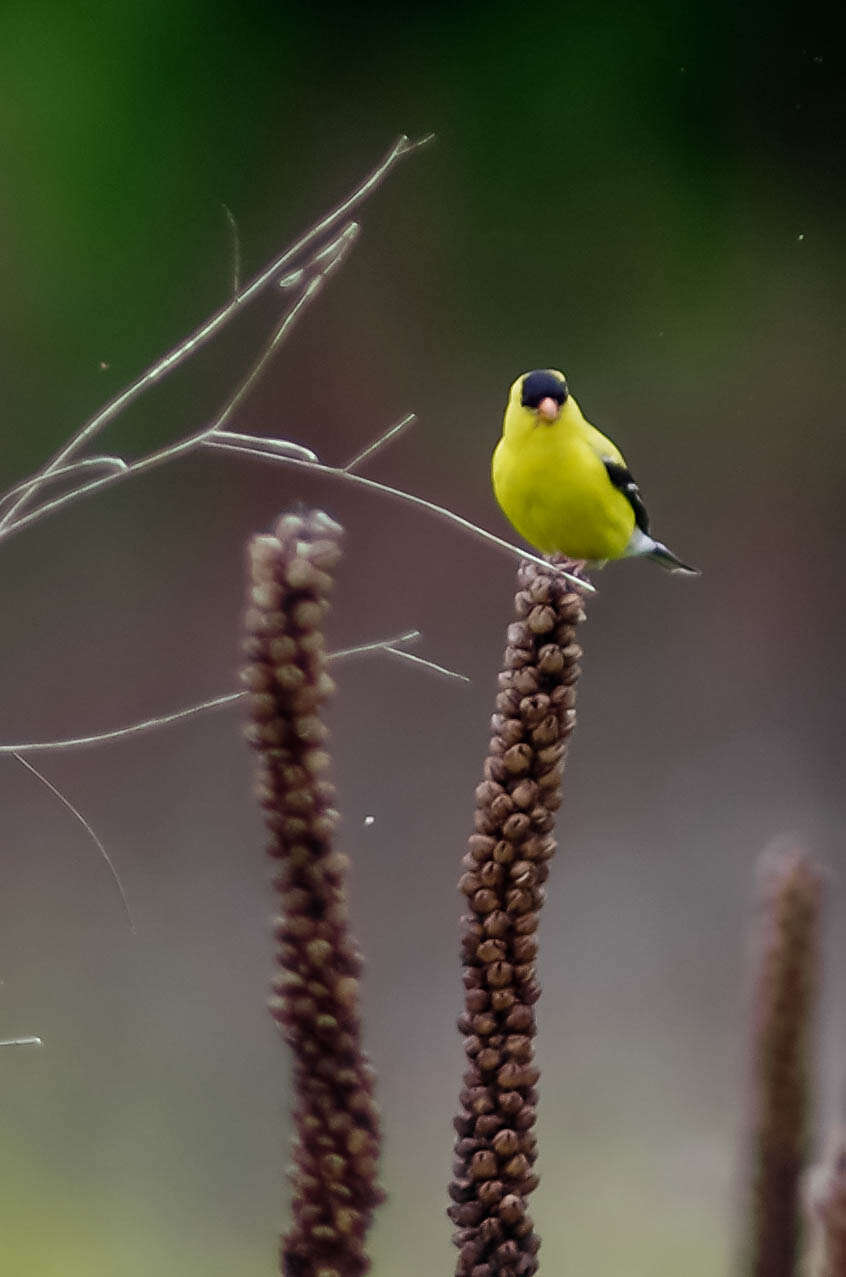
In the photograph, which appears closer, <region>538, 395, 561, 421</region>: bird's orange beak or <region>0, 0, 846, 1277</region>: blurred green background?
<region>538, 395, 561, 421</region>: bird's orange beak

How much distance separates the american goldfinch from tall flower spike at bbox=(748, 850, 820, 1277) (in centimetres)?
25

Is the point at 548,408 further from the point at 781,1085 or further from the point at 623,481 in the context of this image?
the point at 781,1085

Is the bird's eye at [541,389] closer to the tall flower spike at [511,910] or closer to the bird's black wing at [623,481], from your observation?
the bird's black wing at [623,481]

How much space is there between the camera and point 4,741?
116cm

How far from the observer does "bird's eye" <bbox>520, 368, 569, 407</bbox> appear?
2.39 feet

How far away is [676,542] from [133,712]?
0.50 meters

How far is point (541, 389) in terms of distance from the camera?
0.73 meters

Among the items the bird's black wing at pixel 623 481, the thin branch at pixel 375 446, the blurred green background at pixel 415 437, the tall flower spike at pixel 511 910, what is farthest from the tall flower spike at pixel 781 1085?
the blurred green background at pixel 415 437

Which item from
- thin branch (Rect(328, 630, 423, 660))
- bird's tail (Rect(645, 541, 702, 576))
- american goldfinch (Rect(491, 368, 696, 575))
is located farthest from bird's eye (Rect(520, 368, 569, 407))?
thin branch (Rect(328, 630, 423, 660))

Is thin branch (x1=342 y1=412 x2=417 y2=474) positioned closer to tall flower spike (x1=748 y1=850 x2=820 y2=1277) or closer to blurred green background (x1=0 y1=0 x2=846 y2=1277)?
tall flower spike (x1=748 y1=850 x2=820 y2=1277)

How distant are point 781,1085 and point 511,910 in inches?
4.7

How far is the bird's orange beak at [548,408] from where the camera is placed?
0.72 m

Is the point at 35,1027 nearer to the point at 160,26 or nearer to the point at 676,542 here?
the point at 676,542

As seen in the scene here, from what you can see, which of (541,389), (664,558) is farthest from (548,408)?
(664,558)
